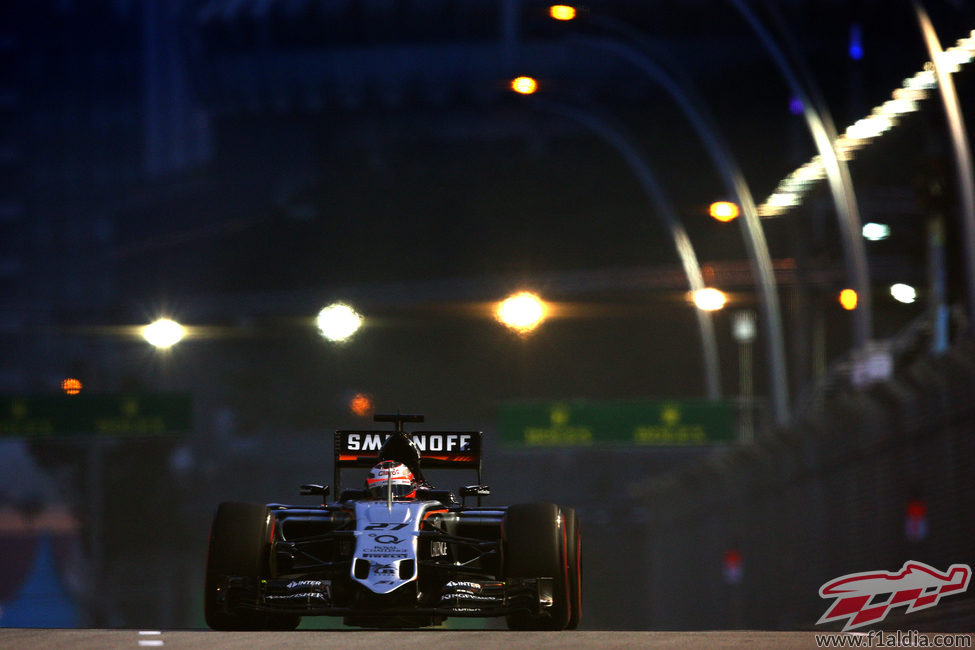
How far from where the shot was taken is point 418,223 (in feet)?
387

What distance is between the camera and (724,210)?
40.7 metres

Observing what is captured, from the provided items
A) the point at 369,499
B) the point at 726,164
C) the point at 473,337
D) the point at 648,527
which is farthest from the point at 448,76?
the point at 369,499

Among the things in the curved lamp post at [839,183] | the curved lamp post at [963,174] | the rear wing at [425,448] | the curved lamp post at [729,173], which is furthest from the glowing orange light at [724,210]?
the rear wing at [425,448]

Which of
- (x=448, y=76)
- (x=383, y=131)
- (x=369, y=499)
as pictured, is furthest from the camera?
(x=383, y=131)

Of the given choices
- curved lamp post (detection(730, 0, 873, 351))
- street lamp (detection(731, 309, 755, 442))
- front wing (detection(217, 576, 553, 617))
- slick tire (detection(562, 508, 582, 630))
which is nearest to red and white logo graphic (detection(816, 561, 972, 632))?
curved lamp post (detection(730, 0, 873, 351))

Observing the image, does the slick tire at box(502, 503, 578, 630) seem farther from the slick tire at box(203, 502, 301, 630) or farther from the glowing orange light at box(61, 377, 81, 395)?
the glowing orange light at box(61, 377, 81, 395)

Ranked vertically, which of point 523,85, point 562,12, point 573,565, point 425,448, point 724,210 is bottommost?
point 573,565

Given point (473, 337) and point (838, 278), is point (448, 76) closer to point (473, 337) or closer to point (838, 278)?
point (473, 337)

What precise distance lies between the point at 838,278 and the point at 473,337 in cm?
4838

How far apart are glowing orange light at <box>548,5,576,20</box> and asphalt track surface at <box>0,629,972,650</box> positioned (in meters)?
16.0

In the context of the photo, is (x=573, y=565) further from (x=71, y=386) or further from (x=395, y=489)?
(x=71, y=386)

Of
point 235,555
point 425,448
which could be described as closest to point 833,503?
point 425,448

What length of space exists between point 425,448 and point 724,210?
24.0m

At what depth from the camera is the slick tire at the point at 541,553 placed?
49.7ft
